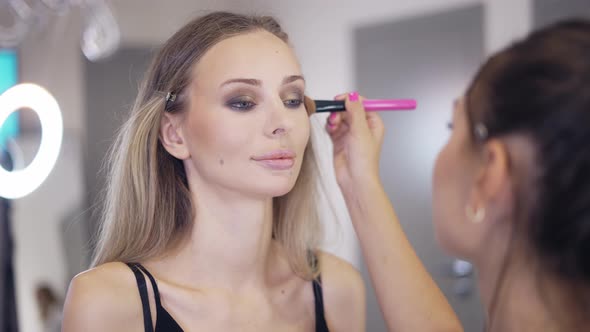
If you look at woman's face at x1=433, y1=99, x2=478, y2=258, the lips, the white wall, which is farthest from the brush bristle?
the white wall

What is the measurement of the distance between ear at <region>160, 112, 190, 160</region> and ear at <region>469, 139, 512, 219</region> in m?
0.58

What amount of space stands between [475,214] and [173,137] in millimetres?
607

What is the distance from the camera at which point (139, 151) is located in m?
1.12

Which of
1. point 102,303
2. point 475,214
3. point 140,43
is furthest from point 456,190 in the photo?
point 140,43

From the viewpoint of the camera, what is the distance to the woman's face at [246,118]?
1024 millimetres

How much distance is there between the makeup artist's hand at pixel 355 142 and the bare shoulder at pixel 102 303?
44 centimetres

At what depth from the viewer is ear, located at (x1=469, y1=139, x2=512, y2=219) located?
67 cm

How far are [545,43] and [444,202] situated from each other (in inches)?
9.8

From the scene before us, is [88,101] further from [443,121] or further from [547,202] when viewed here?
[547,202]

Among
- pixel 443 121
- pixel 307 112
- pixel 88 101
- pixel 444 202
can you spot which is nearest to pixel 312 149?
pixel 307 112

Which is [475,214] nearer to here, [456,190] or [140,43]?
[456,190]

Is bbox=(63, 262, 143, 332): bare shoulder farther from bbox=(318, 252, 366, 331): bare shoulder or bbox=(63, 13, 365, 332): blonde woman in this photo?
bbox=(318, 252, 366, 331): bare shoulder

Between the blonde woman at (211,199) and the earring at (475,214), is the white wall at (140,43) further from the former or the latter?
the earring at (475,214)

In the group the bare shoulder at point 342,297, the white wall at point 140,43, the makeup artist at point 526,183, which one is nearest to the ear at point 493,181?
the makeup artist at point 526,183
